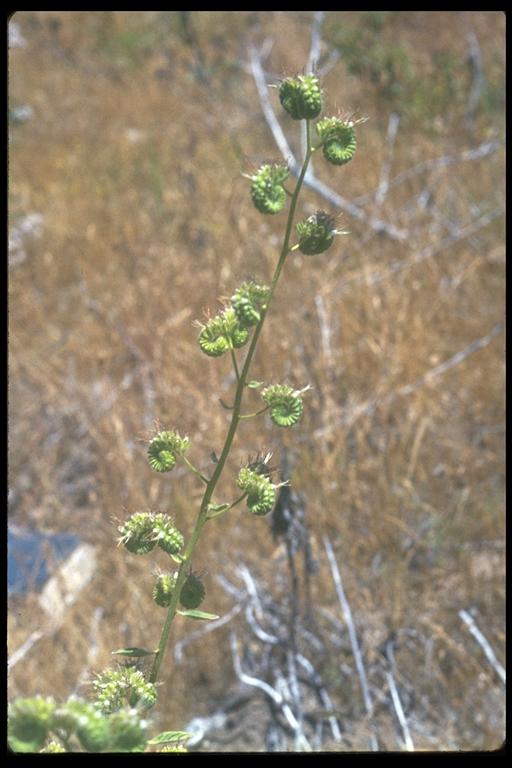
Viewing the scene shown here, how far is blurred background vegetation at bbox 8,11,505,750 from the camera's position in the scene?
241 centimetres

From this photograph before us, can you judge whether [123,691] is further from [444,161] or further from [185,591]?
[444,161]

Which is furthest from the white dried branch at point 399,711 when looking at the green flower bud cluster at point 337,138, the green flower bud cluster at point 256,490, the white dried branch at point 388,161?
the white dried branch at point 388,161

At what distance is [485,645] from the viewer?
2.26 meters

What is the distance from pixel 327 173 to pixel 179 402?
80.6 inches

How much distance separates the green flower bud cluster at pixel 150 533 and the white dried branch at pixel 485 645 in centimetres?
153

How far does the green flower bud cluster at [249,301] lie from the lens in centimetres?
89

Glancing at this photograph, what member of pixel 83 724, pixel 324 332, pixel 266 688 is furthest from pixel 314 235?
pixel 324 332

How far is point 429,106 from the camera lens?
202 inches

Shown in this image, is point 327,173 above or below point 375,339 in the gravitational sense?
above

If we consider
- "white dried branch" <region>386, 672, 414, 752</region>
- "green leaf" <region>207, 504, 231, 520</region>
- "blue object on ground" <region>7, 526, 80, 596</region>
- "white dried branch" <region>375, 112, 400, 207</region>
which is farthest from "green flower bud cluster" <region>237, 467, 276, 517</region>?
"white dried branch" <region>375, 112, 400, 207</region>

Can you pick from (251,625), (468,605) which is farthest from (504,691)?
(251,625)

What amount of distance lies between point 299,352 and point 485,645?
45.5 inches
